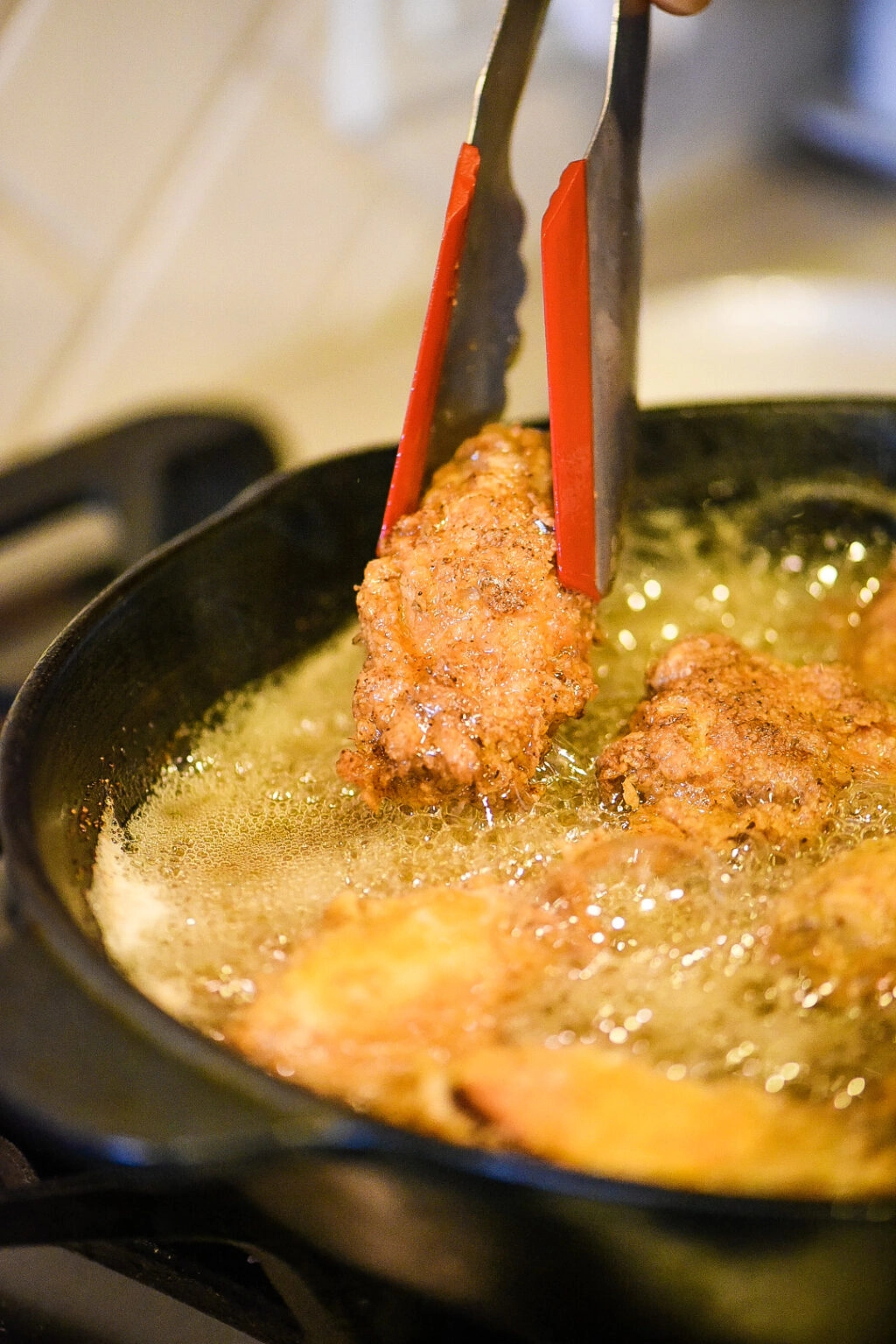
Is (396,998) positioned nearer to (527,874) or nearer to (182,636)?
(527,874)

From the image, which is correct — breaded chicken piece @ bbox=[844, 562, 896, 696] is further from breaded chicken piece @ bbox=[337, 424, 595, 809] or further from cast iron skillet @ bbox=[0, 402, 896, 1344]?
cast iron skillet @ bbox=[0, 402, 896, 1344]

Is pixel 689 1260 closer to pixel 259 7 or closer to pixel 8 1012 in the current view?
pixel 8 1012

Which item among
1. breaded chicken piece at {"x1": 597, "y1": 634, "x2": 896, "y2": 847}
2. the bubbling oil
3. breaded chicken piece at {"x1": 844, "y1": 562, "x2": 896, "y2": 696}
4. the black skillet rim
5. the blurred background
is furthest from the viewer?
the blurred background

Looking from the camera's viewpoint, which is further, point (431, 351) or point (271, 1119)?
point (431, 351)

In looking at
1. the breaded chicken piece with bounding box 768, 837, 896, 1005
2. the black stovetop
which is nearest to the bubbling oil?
the breaded chicken piece with bounding box 768, 837, 896, 1005

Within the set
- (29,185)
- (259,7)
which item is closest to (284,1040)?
(29,185)

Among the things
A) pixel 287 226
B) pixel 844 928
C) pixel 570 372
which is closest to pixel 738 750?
pixel 844 928
